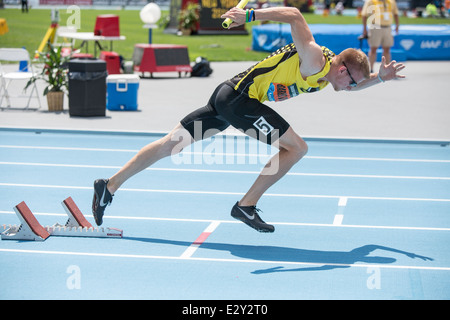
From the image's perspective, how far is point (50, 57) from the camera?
1262 centimetres

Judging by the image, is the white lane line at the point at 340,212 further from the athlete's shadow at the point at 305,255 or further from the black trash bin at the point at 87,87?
the black trash bin at the point at 87,87

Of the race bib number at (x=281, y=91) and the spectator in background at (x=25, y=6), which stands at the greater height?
the race bib number at (x=281, y=91)

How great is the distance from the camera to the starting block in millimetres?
6188

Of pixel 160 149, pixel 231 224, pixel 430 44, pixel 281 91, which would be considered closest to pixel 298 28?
pixel 281 91

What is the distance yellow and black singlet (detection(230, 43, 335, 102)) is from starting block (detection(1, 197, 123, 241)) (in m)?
1.62

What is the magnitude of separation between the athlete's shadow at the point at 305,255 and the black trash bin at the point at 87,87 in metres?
6.25

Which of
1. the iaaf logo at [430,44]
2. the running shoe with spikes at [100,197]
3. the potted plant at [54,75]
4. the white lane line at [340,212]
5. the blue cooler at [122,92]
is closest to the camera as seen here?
the running shoe with spikes at [100,197]

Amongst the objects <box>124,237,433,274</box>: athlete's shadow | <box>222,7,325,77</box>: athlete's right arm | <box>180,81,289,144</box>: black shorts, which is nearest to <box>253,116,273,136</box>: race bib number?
<box>180,81,289,144</box>: black shorts

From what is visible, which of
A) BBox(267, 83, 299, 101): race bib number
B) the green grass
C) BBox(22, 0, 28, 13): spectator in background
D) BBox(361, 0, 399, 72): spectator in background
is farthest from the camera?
BBox(22, 0, 28, 13): spectator in background

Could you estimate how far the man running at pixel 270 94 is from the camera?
573 centimetres

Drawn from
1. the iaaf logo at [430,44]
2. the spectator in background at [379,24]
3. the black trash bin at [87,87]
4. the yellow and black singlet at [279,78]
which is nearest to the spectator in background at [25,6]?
the iaaf logo at [430,44]

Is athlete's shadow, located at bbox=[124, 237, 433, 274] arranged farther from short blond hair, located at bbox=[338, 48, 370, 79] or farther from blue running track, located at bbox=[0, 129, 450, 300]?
short blond hair, located at bbox=[338, 48, 370, 79]

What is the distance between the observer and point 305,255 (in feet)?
19.7

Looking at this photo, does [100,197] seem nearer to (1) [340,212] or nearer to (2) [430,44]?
(1) [340,212]
